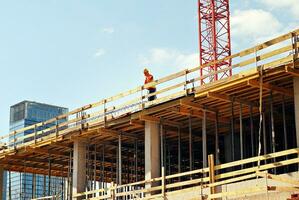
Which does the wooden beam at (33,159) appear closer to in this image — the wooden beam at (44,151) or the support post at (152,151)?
the wooden beam at (44,151)

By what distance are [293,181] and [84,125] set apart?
46.1ft

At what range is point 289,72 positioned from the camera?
22375mm

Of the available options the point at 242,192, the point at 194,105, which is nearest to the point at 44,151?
the point at 194,105

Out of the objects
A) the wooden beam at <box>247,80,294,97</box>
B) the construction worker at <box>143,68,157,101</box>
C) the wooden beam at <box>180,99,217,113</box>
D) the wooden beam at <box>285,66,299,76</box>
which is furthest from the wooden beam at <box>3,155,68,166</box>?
the wooden beam at <box>285,66,299,76</box>

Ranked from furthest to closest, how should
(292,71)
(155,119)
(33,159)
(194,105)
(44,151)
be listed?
(33,159), (44,151), (155,119), (194,105), (292,71)

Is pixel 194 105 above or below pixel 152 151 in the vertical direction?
above

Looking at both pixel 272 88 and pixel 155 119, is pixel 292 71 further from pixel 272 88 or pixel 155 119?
pixel 155 119

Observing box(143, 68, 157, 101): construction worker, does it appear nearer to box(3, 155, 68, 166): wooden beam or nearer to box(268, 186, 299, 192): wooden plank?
box(268, 186, 299, 192): wooden plank

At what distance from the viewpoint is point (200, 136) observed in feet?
108

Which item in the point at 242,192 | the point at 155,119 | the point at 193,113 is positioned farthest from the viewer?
the point at 155,119

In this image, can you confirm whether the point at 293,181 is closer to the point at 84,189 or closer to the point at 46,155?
the point at 84,189

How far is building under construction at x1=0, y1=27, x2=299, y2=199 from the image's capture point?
22547mm

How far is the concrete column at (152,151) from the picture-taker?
28.6m

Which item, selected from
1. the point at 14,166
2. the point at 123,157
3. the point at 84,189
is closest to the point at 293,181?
the point at 84,189
